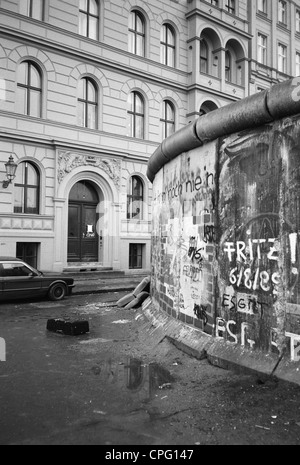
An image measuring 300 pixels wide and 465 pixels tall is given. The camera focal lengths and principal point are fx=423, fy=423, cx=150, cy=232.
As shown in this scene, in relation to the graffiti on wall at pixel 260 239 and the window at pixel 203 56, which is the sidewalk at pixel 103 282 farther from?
the window at pixel 203 56

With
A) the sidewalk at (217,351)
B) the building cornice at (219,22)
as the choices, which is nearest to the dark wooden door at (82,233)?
the sidewalk at (217,351)

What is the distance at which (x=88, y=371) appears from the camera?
5.57m

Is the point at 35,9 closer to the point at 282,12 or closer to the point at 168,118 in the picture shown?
the point at 168,118

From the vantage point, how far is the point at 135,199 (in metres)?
21.8

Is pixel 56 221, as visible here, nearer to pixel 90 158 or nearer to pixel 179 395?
pixel 90 158

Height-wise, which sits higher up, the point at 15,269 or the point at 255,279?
the point at 255,279

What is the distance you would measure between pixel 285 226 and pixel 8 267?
9568 mm

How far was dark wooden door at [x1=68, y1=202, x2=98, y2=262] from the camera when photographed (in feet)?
65.1

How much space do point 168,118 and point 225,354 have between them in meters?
19.5

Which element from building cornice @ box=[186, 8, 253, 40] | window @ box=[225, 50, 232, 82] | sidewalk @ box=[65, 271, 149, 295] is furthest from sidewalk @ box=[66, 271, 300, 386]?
window @ box=[225, 50, 232, 82]

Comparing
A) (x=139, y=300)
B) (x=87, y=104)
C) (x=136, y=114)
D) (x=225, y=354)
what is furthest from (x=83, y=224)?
(x=225, y=354)

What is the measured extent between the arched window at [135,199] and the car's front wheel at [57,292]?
8.83m

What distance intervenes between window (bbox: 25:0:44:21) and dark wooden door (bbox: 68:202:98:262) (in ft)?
27.1

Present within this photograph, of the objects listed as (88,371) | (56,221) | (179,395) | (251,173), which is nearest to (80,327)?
(88,371)
